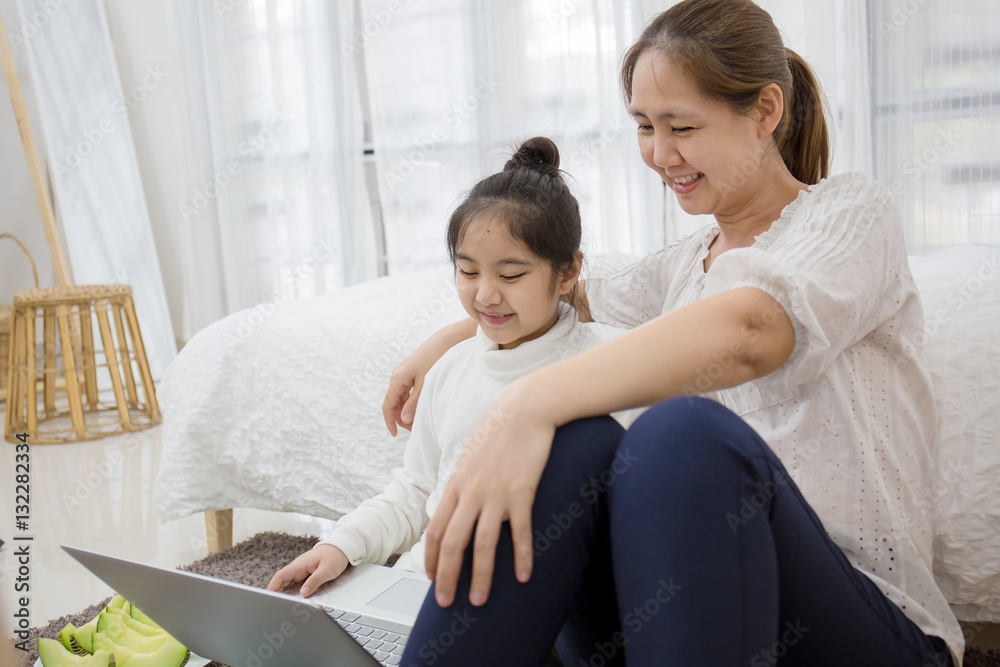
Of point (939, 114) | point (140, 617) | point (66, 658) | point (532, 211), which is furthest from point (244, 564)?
point (939, 114)

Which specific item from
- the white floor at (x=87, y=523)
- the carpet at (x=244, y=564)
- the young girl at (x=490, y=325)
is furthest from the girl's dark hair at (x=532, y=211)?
the white floor at (x=87, y=523)

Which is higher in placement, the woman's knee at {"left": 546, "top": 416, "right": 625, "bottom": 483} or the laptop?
the woman's knee at {"left": 546, "top": 416, "right": 625, "bottom": 483}

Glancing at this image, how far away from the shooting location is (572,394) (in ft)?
1.95

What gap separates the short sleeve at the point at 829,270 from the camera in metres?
0.64

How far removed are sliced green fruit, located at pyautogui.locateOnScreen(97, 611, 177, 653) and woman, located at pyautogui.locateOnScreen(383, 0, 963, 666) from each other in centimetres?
55

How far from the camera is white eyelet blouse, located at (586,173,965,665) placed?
668mm

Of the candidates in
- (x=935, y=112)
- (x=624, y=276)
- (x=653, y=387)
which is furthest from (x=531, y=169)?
(x=935, y=112)

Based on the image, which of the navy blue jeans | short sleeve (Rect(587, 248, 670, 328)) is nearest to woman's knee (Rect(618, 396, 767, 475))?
the navy blue jeans

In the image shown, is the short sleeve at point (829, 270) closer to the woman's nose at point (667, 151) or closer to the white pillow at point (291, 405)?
the woman's nose at point (667, 151)

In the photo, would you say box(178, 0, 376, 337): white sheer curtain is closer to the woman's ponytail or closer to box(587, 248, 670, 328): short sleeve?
box(587, 248, 670, 328): short sleeve

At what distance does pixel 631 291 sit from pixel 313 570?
553mm

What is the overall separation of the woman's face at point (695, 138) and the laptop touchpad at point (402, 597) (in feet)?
1.71

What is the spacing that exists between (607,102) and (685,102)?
2.04 meters

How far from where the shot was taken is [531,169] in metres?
1.01
